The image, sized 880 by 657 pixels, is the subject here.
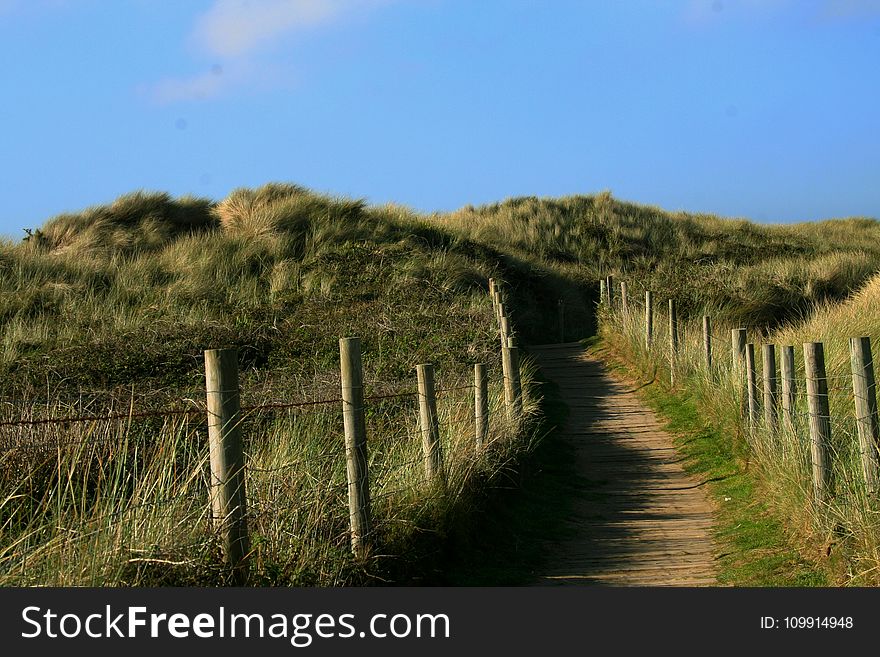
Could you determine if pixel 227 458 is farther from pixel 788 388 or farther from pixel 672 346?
pixel 672 346

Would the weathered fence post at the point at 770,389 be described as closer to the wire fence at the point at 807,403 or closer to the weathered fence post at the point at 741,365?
the wire fence at the point at 807,403

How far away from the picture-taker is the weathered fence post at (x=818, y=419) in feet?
24.7

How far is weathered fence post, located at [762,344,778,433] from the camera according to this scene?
9.98 metres

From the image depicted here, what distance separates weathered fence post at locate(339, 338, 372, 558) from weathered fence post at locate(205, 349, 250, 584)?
0.98 meters

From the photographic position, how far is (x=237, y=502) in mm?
5629

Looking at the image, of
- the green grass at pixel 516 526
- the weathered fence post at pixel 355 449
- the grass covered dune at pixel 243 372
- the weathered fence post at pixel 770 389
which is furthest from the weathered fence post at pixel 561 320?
the weathered fence post at pixel 355 449

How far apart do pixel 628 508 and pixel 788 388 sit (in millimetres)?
2129

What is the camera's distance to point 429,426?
820cm

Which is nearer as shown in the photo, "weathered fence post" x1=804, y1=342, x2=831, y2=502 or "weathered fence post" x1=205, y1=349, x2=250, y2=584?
"weathered fence post" x1=205, y1=349, x2=250, y2=584

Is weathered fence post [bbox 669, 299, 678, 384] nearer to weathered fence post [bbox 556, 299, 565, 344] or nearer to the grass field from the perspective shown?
the grass field

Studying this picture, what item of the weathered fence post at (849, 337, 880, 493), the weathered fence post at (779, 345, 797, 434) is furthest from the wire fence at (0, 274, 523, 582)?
the weathered fence post at (849, 337, 880, 493)

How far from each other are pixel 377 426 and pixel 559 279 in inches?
902

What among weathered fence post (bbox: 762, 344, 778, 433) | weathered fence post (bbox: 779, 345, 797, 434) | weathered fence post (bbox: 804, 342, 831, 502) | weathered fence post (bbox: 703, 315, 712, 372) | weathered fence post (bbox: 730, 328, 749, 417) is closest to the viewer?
weathered fence post (bbox: 804, 342, 831, 502)

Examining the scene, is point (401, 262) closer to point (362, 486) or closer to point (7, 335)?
point (7, 335)
